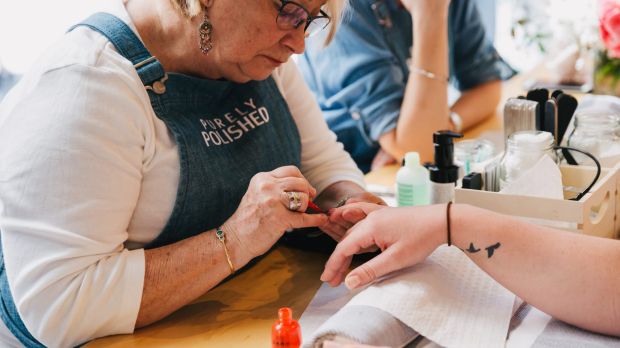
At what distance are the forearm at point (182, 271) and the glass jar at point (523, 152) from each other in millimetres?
542

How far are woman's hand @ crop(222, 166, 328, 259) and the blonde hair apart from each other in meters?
0.34

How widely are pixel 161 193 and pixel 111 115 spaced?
175mm

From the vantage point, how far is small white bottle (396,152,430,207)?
155 cm

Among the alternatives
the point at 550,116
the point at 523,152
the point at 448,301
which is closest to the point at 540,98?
the point at 550,116

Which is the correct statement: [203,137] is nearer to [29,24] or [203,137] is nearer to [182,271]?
[182,271]

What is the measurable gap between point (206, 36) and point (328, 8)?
0.28 meters

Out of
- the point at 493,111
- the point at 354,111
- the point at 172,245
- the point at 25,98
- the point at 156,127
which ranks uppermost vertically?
the point at 25,98

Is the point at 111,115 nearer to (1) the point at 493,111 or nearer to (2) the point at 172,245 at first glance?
(2) the point at 172,245

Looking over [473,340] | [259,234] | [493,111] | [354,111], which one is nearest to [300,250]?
[259,234]

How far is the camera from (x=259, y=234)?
4.05ft

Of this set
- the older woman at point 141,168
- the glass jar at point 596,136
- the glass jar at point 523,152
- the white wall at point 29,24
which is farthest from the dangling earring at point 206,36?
the white wall at point 29,24

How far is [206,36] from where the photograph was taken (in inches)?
52.5

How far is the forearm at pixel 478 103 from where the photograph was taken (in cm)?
235

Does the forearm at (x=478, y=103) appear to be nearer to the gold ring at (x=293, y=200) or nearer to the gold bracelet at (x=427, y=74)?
the gold bracelet at (x=427, y=74)
